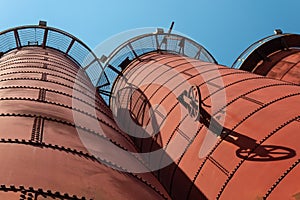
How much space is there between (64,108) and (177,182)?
8.72ft

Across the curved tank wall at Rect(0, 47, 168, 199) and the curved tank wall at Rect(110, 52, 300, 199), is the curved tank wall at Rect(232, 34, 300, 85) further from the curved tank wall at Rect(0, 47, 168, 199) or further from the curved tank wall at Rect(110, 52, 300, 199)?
the curved tank wall at Rect(0, 47, 168, 199)

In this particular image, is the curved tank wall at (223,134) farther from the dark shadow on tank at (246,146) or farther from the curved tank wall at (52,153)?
the curved tank wall at (52,153)

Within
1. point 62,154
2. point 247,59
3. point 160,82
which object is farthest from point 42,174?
point 247,59

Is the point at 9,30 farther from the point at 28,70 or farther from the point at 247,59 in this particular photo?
the point at 247,59

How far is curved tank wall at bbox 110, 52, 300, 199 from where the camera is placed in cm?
475

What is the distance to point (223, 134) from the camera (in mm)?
5969

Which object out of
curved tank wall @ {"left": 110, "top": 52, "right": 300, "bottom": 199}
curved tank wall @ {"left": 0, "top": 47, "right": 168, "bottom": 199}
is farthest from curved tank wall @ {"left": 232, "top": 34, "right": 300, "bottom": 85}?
curved tank wall @ {"left": 0, "top": 47, "right": 168, "bottom": 199}

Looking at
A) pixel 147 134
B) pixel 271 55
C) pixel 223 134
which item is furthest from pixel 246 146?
pixel 271 55

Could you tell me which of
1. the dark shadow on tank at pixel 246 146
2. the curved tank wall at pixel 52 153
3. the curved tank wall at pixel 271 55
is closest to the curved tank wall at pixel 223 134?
the dark shadow on tank at pixel 246 146

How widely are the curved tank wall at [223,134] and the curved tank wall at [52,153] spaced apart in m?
1.39

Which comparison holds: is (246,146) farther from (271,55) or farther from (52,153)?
(271,55)

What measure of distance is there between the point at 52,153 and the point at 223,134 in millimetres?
3191

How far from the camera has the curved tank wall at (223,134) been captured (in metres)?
4.75

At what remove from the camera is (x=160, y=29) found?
16.0 meters
